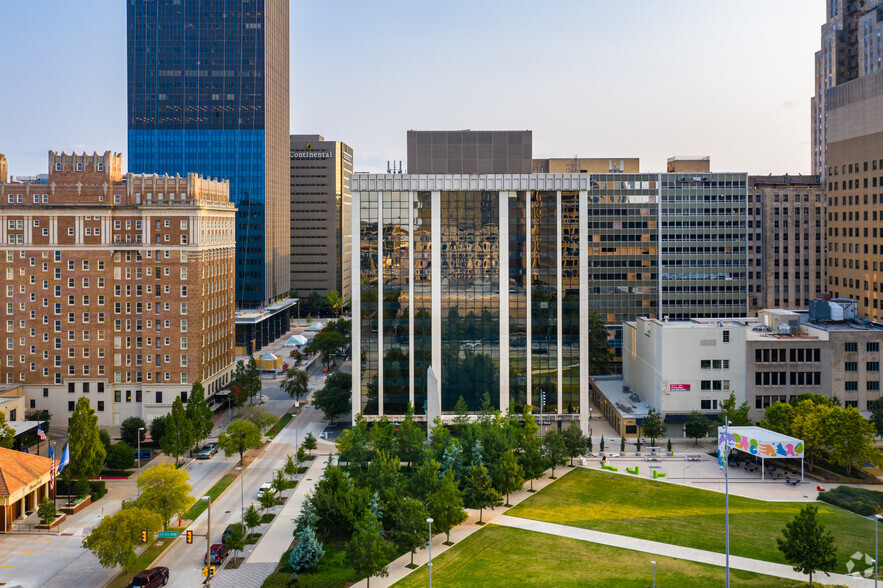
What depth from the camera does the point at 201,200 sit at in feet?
386

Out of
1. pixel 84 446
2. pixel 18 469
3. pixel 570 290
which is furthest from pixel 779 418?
pixel 18 469

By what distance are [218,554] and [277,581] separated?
30.9 ft

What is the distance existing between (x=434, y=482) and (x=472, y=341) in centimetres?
3301

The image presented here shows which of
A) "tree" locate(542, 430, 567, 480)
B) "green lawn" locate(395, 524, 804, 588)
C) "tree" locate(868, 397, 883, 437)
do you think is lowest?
"green lawn" locate(395, 524, 804, 588)

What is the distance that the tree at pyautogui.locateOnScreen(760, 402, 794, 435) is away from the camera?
95.8 metres

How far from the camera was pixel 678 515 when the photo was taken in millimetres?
80062

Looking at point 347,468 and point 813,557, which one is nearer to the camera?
point 813,557

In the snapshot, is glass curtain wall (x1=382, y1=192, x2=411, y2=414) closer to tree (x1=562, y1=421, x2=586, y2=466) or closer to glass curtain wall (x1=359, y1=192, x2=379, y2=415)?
glass curtain wall (x1=359, y1=192, x2=379, y2=415)

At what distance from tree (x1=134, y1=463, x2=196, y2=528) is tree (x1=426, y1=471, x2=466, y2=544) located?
852 inches

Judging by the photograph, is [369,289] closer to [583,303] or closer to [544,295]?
[544,295]

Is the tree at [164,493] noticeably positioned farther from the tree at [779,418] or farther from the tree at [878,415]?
the tree at [878,415]

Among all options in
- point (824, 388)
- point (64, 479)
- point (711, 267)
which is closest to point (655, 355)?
point (824, 388)

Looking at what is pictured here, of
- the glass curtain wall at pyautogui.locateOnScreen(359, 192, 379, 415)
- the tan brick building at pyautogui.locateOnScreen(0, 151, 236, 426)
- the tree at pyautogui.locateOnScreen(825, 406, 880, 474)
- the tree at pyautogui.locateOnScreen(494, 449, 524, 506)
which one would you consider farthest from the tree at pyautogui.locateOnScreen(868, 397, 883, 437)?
the tan brick building at pyautogui.locateOnScreen(0, 151, 236, 426)

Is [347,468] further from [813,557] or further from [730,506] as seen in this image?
[813,557]
